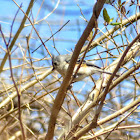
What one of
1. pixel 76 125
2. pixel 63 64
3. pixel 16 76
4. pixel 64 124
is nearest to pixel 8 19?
pixel 16 76

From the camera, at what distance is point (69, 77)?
6.99 feet

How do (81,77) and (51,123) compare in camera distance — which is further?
(81,77)

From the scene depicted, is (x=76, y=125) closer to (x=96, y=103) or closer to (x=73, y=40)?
(x=96, y=103)

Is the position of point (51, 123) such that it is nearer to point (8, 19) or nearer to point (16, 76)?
point (16, 76)

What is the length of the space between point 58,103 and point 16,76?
5.57ft

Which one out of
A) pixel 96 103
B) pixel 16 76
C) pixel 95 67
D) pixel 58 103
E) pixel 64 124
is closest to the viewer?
pixel 96 103

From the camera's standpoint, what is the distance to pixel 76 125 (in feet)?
7.30

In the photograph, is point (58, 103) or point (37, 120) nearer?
point (58, 103)

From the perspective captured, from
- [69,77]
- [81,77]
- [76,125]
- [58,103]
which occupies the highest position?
[81,77]

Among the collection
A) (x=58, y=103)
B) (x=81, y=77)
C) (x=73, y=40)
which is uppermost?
(x=73, y=40)

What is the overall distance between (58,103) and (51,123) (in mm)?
221

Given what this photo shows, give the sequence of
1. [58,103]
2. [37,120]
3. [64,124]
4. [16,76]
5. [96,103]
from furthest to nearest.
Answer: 1. [37,120]
2. [16,76]
3. [64,124]
4. [58,103]
5. [96,103]

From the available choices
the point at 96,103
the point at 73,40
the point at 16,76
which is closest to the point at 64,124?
the point at 96,103

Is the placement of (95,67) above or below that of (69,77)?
above
